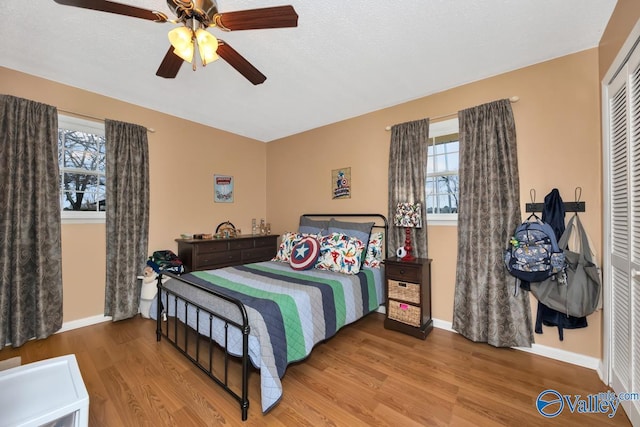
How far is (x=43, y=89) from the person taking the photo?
259 centimetres

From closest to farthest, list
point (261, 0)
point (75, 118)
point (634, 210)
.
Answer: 1. point (634, 210)
2. point (261, 0)
3. point (75, 118)

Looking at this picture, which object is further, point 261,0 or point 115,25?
point 115,25

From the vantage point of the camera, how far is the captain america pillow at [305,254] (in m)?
2.82

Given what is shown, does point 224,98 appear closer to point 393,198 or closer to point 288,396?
point 393,198

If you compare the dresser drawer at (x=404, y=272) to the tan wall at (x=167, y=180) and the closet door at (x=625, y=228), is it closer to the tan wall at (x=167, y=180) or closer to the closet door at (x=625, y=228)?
the closet door at (x=625, y=228)

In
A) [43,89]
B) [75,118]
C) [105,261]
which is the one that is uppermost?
[43,89]

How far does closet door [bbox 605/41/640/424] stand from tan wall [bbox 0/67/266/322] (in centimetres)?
431

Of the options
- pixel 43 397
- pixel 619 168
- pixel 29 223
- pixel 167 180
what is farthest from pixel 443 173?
pixel 29 223

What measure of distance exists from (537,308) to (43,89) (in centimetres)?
525

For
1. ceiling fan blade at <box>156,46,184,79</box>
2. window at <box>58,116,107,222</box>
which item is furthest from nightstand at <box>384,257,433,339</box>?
window at <box>58,116,107,222</box>

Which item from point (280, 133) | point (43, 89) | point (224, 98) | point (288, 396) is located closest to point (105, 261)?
point (43, 89)

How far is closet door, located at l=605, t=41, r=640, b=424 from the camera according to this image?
1.48 m

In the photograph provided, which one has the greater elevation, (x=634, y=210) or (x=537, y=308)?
(x=634, y=210)

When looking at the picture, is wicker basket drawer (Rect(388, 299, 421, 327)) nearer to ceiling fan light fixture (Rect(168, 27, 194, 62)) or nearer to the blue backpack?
the blue backpack
